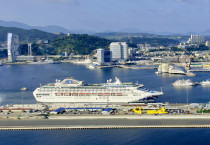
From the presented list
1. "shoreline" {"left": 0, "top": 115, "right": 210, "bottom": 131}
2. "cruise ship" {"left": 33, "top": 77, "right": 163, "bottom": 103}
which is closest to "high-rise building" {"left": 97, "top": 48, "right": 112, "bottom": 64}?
"cruise ship" {"left": 33, "top": 77, "right": 163, "bottom": 103}

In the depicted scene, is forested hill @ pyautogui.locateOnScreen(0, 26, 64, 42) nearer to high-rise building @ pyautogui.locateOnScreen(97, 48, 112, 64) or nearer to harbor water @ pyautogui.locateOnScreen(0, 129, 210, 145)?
high-rise building @ pyautogui.locateOnScreen(97, 48, 112, 64)

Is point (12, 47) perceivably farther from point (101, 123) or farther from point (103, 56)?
point (101, 123)

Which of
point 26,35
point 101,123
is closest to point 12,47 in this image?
point 26,35

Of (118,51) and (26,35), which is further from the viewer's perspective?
(26,35)

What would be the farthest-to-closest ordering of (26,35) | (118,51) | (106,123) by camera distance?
1. (26,35)
2. (118,51)
3. (106,123)

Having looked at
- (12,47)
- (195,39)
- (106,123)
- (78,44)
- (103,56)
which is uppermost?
(195,39)

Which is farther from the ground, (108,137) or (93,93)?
(93,93)
